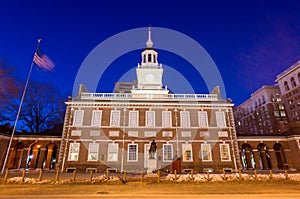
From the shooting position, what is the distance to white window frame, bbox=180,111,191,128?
25.3 meters

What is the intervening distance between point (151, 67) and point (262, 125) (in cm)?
6188

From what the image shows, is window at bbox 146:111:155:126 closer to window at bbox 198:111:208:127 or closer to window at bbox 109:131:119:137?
window at bbox 109:131:119:137

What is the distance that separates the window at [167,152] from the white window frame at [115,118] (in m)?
7.25

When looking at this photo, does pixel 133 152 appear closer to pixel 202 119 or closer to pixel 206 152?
pixel 206 152

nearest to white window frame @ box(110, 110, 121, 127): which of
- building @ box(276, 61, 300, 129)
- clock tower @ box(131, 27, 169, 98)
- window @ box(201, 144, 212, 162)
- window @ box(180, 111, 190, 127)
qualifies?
clock tower @ box(131, 27, 169, 98)

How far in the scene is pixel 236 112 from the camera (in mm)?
92438

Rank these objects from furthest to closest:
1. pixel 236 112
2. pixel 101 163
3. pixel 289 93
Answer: pixel 236 112
pixel 289 93
pixel 101 163

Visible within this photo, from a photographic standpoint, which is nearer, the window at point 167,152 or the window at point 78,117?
the window at point 167,152

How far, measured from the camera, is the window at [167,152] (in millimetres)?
23719

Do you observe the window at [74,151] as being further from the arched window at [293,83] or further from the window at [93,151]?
the arched window at [293,83]

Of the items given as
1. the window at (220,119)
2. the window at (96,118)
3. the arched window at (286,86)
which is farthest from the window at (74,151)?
the arched window at (286,86)

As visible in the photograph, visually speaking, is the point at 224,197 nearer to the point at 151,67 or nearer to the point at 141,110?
the point at 141,110

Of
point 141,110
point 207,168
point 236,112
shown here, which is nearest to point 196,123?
point 207,168

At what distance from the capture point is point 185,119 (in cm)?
2567
